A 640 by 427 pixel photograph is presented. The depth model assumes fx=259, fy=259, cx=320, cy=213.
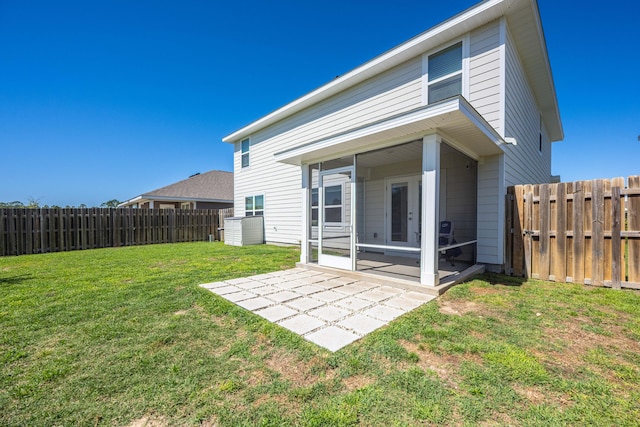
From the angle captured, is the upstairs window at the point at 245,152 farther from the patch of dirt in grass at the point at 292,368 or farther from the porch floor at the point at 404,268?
the patch of dirt in grass at the point at 292,368

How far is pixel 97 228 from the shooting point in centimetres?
1062

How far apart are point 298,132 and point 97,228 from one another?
9.12 m

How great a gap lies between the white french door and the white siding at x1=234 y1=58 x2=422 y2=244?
78.3 inches

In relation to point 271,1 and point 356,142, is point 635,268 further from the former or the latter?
point 271,1

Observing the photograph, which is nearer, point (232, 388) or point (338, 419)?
point (338, 419)

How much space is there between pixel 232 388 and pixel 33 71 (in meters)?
13.9

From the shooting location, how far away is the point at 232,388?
1861 mm

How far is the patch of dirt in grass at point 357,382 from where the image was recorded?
1888mm

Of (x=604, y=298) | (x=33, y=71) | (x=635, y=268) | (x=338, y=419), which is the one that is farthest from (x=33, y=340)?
(x=33, y=71)

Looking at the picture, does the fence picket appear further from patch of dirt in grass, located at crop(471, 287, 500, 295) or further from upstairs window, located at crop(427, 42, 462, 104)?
Result: upstairs window, located at crop(427, 42, 462, 104)

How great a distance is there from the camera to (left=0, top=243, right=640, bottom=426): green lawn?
1.62 m

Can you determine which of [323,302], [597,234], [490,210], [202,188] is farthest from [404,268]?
[202,188]

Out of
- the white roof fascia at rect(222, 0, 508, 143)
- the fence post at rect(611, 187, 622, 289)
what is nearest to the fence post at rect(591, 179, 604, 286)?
the fence post at rect(611, 187, 622, 289)

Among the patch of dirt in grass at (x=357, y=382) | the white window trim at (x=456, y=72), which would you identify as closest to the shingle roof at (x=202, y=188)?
the white window trim at (x=456, y=72)
